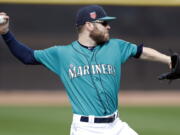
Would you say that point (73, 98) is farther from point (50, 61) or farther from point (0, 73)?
point (0, 73)

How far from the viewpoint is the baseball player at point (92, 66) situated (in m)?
5.07

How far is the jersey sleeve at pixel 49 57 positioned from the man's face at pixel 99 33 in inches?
13.1

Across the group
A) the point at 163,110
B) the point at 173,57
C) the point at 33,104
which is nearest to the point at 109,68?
the point at 173,57

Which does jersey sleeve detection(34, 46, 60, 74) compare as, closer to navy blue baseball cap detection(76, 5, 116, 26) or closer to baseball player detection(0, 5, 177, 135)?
baseball player detection(0, 5, 177, 135)

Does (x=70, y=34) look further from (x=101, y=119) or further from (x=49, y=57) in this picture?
(x=101, y=119)

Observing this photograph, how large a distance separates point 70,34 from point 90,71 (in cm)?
872

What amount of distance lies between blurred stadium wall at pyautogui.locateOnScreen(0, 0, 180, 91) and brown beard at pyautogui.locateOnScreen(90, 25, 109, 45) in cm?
836

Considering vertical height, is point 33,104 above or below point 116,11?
below

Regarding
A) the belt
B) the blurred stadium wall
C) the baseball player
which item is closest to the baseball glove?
the baseball player

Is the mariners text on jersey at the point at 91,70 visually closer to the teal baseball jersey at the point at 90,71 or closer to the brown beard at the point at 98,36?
the teal baseball jersey at the point at 90,71

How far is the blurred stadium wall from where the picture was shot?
13664 mm

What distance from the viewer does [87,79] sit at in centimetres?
514

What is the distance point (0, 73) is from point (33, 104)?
5.36ft

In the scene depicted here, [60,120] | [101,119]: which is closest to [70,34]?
[60,120]
